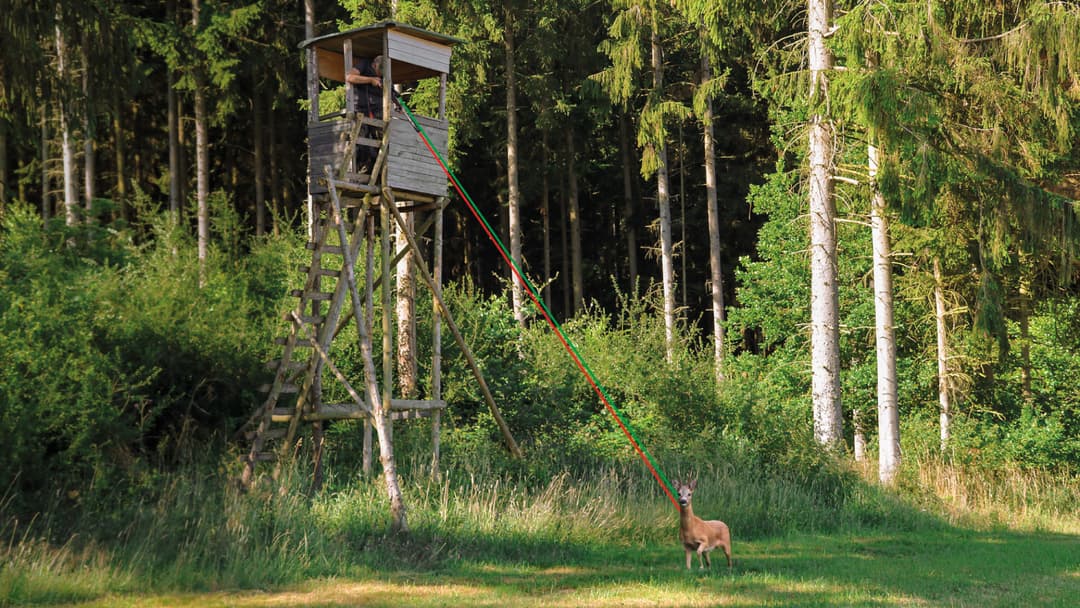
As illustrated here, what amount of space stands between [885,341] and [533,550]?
8.55m

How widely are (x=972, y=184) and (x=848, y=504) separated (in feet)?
19.7

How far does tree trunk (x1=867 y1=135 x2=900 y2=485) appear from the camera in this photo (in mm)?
16875

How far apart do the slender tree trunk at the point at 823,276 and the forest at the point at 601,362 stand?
0.14 feet

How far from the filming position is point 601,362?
18750 mm

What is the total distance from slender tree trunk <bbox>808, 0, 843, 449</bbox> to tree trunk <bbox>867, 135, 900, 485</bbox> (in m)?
0.93

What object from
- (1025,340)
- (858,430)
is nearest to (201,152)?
(858,430)

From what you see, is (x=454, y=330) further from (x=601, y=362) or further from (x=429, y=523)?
(x=601, y=362)

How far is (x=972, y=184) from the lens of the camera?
17125mm

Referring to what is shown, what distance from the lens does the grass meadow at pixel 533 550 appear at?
343 inches

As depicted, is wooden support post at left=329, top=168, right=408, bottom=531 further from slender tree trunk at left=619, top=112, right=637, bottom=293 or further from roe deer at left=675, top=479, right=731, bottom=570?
slender tree trunk at left=619, top=112, right=637, bottom=293

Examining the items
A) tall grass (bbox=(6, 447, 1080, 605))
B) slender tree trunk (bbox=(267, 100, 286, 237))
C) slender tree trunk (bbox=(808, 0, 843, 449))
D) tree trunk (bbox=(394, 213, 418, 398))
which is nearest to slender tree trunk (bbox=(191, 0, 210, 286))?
slender tree trunk (bbox=(267, 100, 286, 237))

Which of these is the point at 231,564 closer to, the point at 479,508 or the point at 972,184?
the point at 479,508

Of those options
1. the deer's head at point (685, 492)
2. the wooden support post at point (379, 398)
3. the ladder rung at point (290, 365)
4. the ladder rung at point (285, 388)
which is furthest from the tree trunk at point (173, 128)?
the deer's head at point (685, 492)

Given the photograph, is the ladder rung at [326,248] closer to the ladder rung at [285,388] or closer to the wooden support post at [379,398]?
the wooden support post at [379,398]
